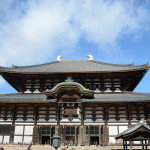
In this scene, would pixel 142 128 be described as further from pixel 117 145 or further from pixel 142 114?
pixel 142 114

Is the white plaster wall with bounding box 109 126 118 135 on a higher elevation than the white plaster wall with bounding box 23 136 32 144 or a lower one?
higher

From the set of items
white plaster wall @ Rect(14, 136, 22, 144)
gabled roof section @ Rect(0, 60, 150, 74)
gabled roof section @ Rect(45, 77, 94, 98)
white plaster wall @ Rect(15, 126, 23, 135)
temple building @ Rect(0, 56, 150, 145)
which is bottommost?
white plaster wall @ Rect(14, 136, 22, 144)

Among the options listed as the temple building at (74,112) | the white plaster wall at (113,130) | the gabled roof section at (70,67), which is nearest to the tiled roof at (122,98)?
the temple building at (74,112)

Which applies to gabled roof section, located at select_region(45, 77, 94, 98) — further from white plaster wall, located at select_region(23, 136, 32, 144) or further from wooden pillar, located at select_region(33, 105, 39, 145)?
white plaster wall, located at select_region(23, 136, 32, 144)

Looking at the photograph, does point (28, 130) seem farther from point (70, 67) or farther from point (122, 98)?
point (122, 98)

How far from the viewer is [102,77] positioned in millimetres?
29109

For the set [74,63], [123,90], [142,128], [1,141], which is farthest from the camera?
[74,63]

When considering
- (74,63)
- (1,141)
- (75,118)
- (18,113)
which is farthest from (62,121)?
(74,63)

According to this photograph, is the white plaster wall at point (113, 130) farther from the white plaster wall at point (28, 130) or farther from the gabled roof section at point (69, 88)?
the white plaster wall at point (28, 130)

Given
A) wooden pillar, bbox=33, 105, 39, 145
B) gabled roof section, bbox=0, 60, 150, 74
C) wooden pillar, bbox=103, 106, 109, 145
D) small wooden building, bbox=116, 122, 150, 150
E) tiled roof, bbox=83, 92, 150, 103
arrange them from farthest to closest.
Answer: gabled roof section, bbox=0, 60, 150, 74 < wooden pillar, bbox=33, 105, 39, 145 < wooden pillar, bbox=103, 106, 109, 145 < tiled roof, bbox=83, 92, 150, 103 < small wooden building, bbox=116, 122, 150, 150

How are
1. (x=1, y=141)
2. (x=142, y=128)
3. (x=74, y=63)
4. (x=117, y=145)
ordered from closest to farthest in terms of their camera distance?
(x=142, y=128) → (x=117, y=145) → (x=1, y=141) → (x=74, y=63)

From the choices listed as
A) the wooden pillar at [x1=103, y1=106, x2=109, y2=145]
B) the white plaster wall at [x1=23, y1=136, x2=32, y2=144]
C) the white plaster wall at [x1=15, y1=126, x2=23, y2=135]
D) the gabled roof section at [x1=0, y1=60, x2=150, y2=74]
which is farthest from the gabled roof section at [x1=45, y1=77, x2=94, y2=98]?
the white plaster wall at [x1=23, y1=136, x2=32, y2=144]

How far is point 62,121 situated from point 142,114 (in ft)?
36.0

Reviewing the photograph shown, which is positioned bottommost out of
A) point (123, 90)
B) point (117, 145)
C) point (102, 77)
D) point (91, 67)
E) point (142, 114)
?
point (117, 145)
